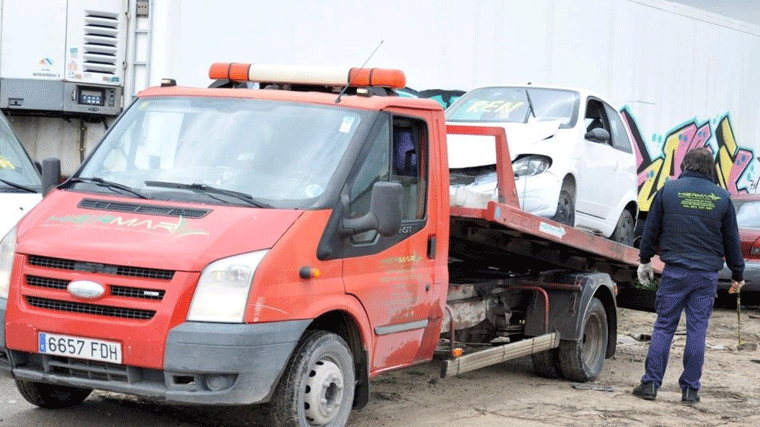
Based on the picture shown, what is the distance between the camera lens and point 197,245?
20.1 feet

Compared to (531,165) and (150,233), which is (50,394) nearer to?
(150,233)

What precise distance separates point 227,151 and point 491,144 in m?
3.27

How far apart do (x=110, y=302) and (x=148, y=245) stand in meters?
0.34

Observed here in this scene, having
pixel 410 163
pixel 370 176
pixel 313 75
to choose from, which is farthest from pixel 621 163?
pixel 370 176

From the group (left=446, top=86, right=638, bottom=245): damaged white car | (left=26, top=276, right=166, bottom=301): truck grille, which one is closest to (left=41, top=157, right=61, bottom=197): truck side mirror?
(left=26, top=276, right=166, bottom=301): truck grille

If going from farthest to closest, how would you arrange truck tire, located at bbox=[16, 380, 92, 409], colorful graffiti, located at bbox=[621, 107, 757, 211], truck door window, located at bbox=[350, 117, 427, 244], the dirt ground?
1. colorful graffiti, located at bbox=[621, 107, 757, 211]
2. the dirt ground
3. truck tire, located at bbox=[16, 380, 92, 409]
4. truck door window, located at bbox=[350, 117, 427, 244]

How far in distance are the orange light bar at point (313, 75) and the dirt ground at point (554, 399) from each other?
206 centimetres

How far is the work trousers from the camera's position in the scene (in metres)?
8.80

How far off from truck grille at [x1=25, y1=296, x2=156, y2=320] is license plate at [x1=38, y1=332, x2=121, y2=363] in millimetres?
136

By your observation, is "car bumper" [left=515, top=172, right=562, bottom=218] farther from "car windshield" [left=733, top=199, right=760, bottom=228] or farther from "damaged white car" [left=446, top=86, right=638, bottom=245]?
"car windshield" [left=733, top=199, right=760, bottom=228]

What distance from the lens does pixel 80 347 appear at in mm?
6195

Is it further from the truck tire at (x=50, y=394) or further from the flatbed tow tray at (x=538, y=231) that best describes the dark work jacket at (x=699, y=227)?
the truck tire at (x=50, y=394)

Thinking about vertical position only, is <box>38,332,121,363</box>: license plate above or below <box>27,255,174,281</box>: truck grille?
below

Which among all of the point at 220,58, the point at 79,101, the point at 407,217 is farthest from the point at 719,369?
Result: the point at 79,101
